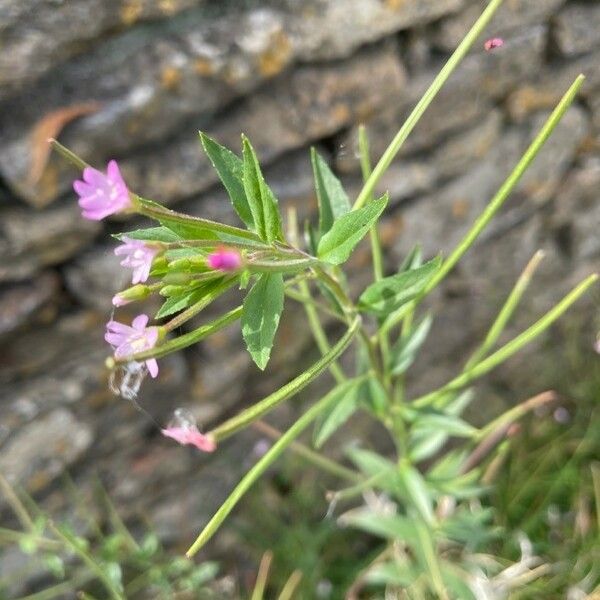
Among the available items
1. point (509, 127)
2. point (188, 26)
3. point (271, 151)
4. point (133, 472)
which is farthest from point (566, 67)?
point (133, 472)

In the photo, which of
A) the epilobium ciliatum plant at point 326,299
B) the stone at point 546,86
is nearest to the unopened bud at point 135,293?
the epilobium ciliatum plant at point 326,299

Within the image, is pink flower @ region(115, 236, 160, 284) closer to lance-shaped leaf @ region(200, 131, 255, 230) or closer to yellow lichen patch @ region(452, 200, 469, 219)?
lance-shaped leaf @ region(200, 131, 255, 230)

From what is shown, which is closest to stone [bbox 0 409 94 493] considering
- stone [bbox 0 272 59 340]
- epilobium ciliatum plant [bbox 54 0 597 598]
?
stone [bbox 0 272 59 340]

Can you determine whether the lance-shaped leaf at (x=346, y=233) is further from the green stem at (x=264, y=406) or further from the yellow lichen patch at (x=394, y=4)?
the yellow lichen patch at (x=394, y=4)

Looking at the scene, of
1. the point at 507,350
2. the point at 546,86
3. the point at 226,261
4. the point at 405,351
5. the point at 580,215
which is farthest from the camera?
the point at 580,215

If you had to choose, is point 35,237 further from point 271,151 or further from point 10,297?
point 271,151

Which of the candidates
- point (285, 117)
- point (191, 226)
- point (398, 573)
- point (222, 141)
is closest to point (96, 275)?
point (222, 141)

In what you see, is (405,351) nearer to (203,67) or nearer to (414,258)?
(414,258)
